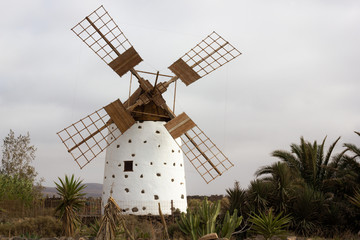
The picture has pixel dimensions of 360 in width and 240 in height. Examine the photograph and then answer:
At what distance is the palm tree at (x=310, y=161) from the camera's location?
62.4ft

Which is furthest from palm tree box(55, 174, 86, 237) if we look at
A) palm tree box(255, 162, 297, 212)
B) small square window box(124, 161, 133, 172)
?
palm tree box(255, 162, 297, 212)

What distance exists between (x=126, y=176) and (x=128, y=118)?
7.41 feet

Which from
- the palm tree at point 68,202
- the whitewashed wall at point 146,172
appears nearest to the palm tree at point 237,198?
the whitewashed wall at point 146,172

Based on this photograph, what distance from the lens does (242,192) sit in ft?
49.1

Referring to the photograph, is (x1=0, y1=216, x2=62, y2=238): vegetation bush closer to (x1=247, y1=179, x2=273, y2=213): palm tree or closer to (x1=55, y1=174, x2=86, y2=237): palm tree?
(x1=55, y1=174, x2=86, y2=237): palm tree

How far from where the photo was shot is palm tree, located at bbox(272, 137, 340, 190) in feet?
62.4

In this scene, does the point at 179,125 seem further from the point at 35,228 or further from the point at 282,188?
the point at 35,228

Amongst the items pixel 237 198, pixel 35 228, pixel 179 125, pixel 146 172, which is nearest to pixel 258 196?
pixel 237 198

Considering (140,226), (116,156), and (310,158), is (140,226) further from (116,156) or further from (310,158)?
(310,158)

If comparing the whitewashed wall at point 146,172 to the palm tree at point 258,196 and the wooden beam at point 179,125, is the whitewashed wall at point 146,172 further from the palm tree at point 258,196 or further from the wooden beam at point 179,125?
Result: the palm tree at point 258,196

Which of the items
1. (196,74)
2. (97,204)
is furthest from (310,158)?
(97,204)

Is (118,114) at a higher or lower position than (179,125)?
higher

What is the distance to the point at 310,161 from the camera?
1920 cm

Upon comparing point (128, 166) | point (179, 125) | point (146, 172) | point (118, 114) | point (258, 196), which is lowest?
point (258, 196)
